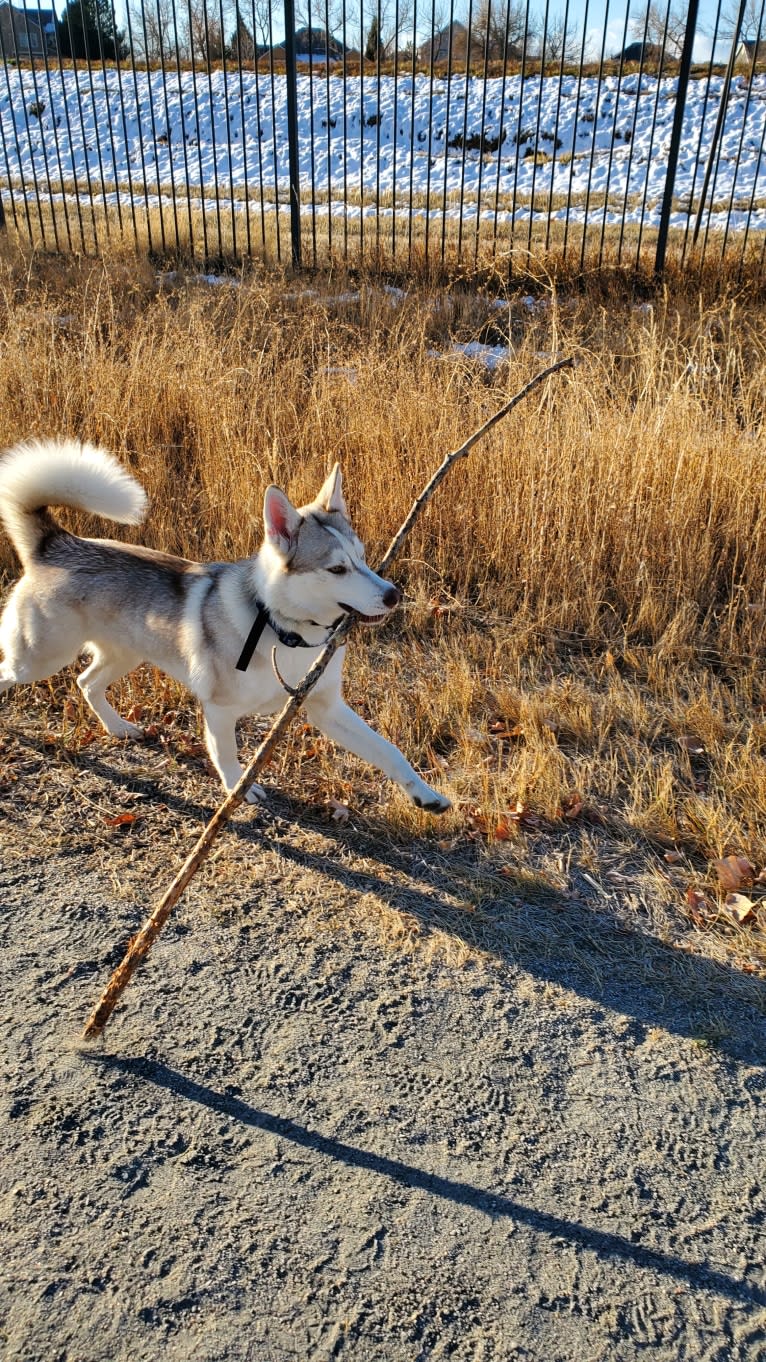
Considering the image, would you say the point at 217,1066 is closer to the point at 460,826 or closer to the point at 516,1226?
the point at 516,1226

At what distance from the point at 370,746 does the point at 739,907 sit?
1.46 m

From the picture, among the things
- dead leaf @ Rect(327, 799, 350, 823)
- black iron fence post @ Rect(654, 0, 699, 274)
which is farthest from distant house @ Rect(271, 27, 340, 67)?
dead leaf @ Rect(327, 799, 350, 823)

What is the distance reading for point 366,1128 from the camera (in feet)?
7.82

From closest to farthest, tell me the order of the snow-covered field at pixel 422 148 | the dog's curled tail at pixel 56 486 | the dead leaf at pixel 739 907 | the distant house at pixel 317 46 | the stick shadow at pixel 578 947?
the stick shadow at pixel 578 947 < the dead leaf at pixel 739 907 < the dog's curled tail at pixel 56 486 < the distant house at pixel 317 46 < the snow-covered field at pixel 422 148

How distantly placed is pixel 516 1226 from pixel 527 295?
10.1 metres

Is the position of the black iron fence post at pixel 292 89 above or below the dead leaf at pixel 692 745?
above

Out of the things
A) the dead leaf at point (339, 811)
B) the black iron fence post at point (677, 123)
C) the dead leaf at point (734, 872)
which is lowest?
the dead leaf at point (339, 811)

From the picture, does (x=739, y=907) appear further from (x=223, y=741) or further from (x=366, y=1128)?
(x=223, y=741)

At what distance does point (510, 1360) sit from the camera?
187cm

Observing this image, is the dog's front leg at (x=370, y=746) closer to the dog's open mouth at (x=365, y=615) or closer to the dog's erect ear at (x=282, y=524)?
the dog's open mouth at (x=365, y=615)

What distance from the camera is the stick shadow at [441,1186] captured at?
205 centimetres

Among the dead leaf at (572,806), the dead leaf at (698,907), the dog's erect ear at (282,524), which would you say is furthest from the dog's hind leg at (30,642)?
the dead leaf at (698,907)

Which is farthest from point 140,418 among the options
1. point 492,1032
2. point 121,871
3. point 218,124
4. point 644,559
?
point 218,124

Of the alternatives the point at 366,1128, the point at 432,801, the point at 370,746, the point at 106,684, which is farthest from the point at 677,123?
the point at 366,1128
